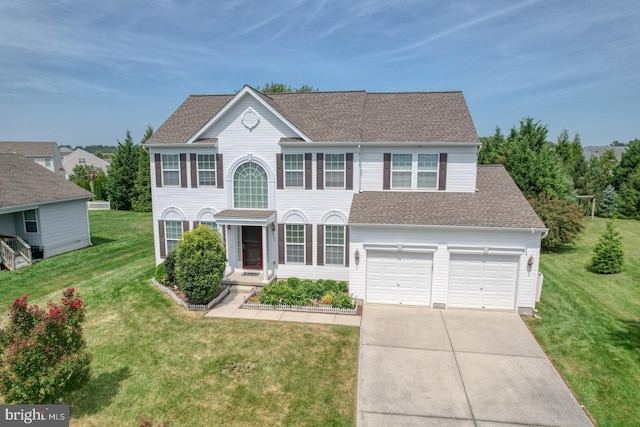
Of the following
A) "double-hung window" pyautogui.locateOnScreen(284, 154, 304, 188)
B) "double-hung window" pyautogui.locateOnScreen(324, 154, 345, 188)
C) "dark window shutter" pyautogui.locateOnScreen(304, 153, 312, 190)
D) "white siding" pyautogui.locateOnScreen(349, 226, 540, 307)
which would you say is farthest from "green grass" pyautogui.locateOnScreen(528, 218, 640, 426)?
"double-hung window" pyautogui.locateOnScreen(284, 154, 304, 188)

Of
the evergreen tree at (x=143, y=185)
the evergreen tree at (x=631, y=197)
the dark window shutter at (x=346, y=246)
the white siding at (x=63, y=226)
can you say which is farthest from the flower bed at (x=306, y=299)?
the evergreen tree at (x=631, y=197)

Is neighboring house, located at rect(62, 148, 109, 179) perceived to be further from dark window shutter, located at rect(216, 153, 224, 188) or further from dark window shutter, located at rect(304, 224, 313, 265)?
dark window shutter, located at rect(304, 224, 313, 265)

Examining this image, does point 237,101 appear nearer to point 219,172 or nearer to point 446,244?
point 219,172

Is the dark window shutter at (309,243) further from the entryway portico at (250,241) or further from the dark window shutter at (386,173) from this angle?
the dark window shutter at (386,173)

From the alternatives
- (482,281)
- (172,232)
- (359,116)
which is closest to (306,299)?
(482,281)

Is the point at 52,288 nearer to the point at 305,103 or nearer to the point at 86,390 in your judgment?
the point at 86,390

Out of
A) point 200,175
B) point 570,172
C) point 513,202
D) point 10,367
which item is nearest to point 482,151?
point 570,172
